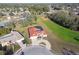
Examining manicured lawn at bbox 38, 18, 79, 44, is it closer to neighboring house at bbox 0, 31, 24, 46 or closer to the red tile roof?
the red tile roof

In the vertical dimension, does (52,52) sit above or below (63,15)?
below

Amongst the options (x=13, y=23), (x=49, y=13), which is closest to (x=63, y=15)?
(x=49, y=13)

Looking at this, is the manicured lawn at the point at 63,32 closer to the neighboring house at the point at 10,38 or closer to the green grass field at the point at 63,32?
the green grass field at the point at 63,32

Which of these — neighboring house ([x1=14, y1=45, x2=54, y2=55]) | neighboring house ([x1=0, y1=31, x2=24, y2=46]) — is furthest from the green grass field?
neighboring house ([x1=0, y1=31, x2=24, y2=46])

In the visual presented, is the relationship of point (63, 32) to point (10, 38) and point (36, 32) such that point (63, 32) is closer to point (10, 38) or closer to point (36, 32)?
point (36, 32)

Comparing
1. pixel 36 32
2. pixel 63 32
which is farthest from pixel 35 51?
pixel 63 32

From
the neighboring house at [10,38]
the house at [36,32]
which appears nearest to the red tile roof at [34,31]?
the house at [36,32]
